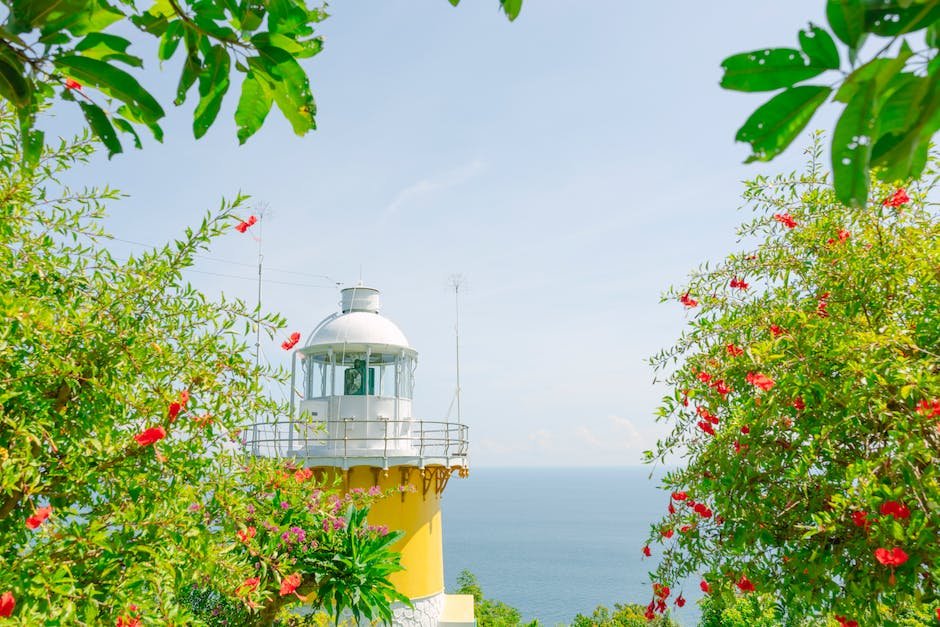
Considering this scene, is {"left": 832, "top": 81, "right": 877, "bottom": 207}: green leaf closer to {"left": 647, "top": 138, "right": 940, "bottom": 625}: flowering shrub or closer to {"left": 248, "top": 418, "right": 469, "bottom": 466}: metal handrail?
{"left": 647, "top": 138, "right": 940, "bottom": 625}: flowering shrub

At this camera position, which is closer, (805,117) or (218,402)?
(805,117)

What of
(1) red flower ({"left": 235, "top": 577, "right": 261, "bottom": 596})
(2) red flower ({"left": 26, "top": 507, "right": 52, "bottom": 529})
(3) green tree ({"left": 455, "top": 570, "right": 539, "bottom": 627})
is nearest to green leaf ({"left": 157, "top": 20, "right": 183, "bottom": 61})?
(2) red flower ({"left": 26, "top": 507, "right": 52, "bottom": 529})

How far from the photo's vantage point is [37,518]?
3.29 meters

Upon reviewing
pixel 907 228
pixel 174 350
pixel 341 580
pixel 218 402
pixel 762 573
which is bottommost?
pixel 341 580

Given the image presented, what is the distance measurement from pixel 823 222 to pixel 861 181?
169 inches

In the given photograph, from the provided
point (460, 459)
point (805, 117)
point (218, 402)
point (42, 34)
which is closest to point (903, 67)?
point (805, 117)

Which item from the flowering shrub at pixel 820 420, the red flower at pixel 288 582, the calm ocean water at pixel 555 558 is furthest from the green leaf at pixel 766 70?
the calm ocean water at pixel 555 558

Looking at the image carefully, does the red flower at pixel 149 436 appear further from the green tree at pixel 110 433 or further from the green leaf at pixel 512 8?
the green leaf at pixel 512 8

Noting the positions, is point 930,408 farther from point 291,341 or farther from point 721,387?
point 291,341

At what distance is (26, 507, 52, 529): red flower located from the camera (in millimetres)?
3295

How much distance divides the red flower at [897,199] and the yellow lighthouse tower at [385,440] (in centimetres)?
859

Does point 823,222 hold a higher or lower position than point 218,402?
higher

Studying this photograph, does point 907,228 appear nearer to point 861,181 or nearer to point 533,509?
point 861,181

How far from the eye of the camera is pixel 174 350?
14.5 ft
